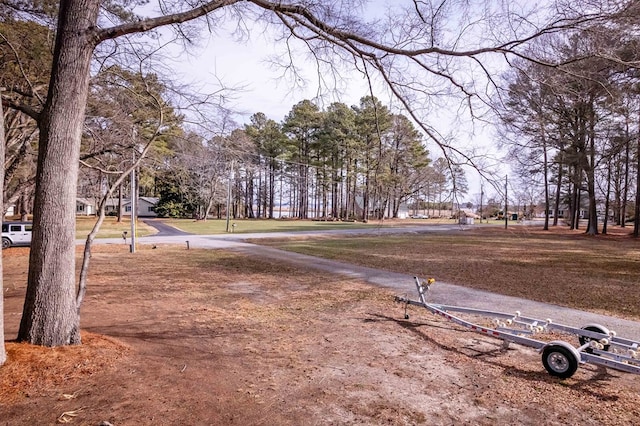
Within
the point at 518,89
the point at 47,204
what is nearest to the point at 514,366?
the point at 518,89

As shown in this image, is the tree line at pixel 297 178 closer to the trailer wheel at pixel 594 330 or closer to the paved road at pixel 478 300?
the paved road at pixel 478 300

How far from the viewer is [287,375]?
12.6ft

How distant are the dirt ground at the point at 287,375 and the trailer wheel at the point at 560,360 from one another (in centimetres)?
9

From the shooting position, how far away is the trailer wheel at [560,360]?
3850 mm

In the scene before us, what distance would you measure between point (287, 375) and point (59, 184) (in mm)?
3014

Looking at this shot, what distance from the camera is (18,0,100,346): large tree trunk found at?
373 centimetres

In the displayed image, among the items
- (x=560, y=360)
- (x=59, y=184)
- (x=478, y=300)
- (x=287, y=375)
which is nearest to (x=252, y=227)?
(x=478, y=300)

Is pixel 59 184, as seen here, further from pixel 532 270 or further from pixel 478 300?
pixel 532 270

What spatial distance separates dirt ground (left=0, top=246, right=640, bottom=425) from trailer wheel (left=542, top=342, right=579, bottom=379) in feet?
0.29

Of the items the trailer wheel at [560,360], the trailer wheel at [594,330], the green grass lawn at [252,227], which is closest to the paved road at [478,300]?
the trailer wheel at [594,330]

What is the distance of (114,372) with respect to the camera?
3631 millimetres

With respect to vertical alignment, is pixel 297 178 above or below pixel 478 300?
above

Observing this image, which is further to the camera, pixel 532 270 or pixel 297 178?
pixel 297 178

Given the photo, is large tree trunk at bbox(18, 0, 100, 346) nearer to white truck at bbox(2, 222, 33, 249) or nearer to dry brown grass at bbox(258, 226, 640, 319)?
dry brown grass at bbox(258, 226, 640, 319)
